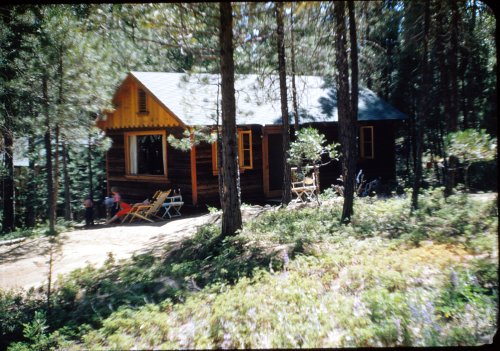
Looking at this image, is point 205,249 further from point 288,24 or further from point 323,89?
point 323,89

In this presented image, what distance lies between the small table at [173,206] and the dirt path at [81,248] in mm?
934

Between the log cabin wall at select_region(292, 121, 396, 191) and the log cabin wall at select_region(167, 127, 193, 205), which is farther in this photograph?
the log cabin wall at select_region(292, 121, 396, 191)

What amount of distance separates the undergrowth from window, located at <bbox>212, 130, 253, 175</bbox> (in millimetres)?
5805

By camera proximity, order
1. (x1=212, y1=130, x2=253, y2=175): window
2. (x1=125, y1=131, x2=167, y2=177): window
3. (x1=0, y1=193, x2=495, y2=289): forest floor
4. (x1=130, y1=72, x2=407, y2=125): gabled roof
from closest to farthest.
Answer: (x1=0, y1=193, x2=495, y2=289): forest floor → (x1=130, y1=72, x2=407, y2=125): gabled roof → (x1=212, y1=130, x2=253, y2=175): window → (x1=125, y1=131, x2=167, y2=177): window

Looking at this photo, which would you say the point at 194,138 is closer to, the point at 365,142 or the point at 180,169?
the point at 180,169

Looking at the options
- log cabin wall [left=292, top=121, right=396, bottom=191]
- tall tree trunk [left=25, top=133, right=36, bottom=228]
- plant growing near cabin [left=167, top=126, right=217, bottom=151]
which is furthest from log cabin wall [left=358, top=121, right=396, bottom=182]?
tall tree trunk [left=25, top=133, right=36, bottom=228]

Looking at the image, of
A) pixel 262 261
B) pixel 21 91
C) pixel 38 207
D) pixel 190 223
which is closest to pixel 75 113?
pixel 21 91

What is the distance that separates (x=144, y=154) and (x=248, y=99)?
6906mm

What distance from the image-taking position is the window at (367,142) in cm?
1739

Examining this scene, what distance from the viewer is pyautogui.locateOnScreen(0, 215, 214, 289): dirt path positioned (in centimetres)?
827

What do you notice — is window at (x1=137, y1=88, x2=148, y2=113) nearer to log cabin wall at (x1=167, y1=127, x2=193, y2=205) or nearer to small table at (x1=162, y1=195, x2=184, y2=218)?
log cabin wall at (x1=167, y1=127, x2=193, y2=205)

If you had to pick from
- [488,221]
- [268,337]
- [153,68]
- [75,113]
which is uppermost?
[153,68]

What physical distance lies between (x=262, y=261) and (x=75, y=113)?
737 centimetres

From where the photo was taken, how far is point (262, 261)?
21.4ft
